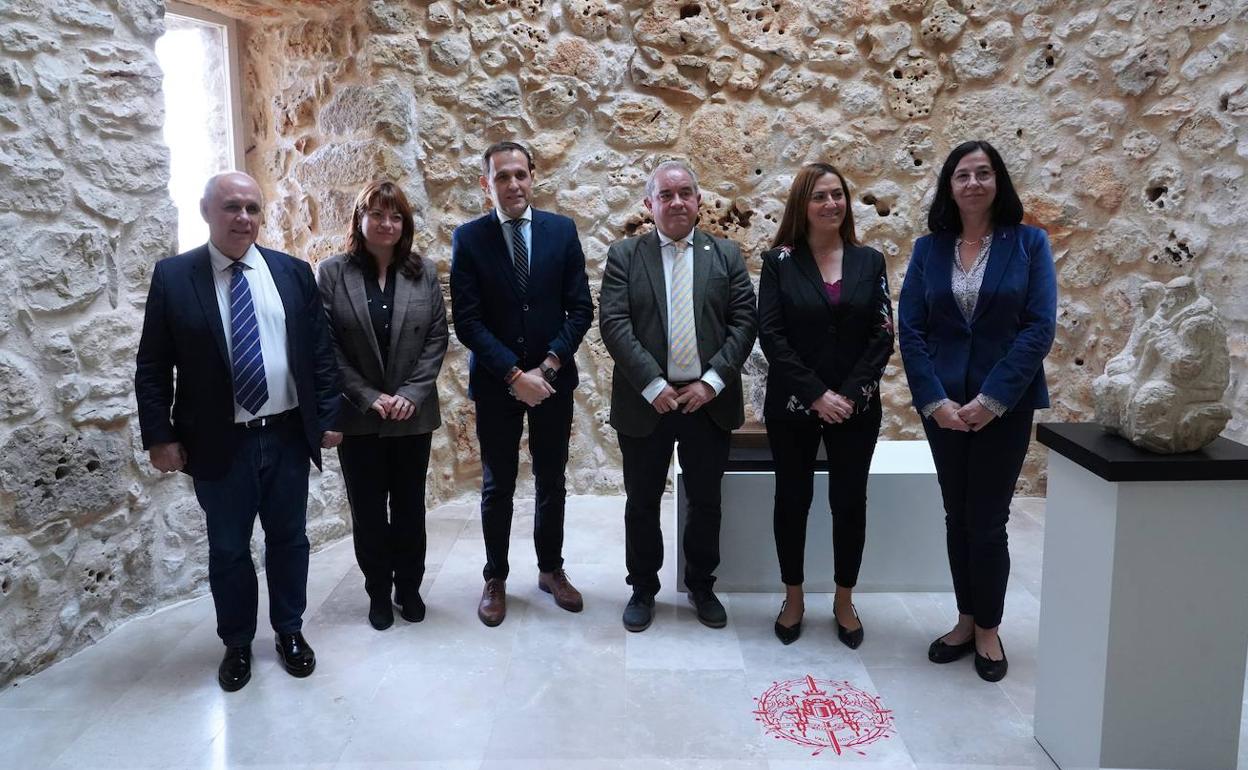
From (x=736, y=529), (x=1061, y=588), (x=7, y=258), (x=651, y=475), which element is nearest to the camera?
(x=1061, y=588)

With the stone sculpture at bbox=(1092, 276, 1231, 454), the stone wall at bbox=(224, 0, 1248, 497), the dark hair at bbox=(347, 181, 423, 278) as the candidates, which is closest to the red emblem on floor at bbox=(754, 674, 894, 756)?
the stone sculpture at bbox=(1092, 276, 1231, 454)

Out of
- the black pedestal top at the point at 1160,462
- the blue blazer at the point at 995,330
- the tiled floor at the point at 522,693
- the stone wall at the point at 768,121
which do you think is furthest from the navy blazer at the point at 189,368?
the black pedestal top at the point at 1160,462

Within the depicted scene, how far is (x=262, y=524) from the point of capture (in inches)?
103

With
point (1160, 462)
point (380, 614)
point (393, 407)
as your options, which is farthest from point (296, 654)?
point (1160, 462)

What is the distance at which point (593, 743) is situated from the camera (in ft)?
7.42

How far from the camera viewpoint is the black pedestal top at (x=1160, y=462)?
1802 millimetres

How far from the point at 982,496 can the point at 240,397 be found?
208 centimetres

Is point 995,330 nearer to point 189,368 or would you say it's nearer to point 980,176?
point 980,176

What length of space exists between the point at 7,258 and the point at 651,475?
196cm

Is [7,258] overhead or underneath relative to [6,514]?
overhead

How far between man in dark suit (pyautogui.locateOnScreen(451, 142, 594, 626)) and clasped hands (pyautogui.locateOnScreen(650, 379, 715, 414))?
38 centimetres

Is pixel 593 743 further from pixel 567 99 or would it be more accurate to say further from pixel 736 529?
pixel 567 99

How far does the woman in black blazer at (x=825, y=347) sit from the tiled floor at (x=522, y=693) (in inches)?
11.7

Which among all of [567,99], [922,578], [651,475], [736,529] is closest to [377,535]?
[651,475]
